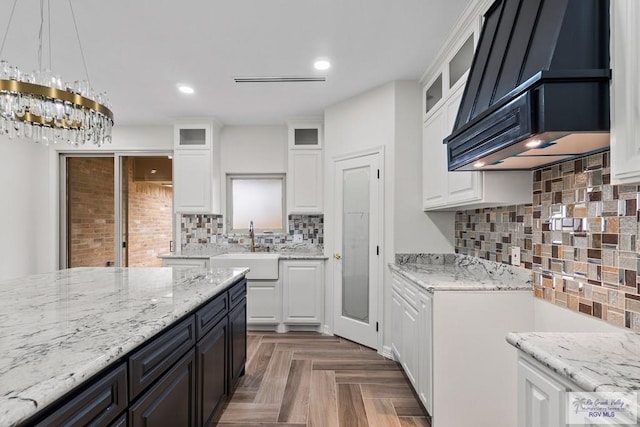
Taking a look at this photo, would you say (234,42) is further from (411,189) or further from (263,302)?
(263,302)

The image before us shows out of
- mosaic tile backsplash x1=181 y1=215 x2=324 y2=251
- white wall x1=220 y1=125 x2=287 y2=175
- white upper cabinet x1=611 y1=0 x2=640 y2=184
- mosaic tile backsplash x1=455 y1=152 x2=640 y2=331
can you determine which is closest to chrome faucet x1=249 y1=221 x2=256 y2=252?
mosaic tile backsplash x1=181 y1=215 x2=324 y2=251

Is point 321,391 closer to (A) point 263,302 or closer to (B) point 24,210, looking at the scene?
(A) point 263,302

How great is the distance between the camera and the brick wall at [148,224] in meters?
4.59

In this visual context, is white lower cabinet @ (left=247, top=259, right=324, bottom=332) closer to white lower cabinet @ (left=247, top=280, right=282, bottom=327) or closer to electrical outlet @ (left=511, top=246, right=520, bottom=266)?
white lower cabinet @ (left=247, top=280, right=282, bottom=327)

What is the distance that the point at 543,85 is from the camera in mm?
1182

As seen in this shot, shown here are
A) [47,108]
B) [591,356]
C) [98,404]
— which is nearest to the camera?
[98,404]

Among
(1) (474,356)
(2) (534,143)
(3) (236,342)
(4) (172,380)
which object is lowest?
(3) (236,342)

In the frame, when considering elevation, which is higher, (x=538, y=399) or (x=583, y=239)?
(x=583, y=239)

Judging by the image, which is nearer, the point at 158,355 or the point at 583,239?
the point at 158,355

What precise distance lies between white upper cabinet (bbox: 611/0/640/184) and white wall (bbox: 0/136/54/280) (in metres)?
5.42

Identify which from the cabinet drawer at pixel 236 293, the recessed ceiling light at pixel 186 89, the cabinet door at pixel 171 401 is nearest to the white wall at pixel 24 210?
the recessed ceiling light at pixel 186 89

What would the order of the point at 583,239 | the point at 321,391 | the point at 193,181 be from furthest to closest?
1. the point at 193,181
2. the point at 321,391
3. the point at 583,239

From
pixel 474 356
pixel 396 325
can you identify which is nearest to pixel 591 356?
pixel 474 356

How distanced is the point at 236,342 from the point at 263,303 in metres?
1.47
